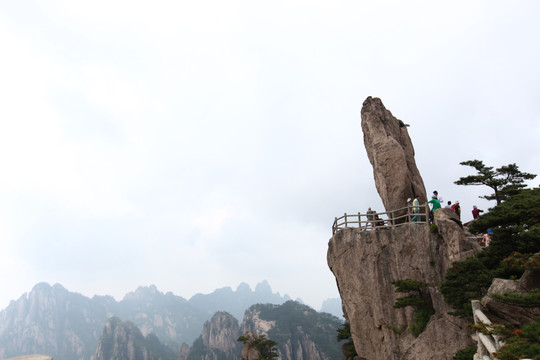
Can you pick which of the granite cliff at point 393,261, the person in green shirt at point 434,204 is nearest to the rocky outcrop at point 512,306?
the granite cliff at point 393,261

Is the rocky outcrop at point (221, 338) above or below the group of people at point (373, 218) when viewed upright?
below

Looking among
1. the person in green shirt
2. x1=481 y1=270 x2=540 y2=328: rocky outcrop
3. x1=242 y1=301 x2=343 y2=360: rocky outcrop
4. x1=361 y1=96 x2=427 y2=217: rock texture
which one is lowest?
x1=242 y1=301 x2=343 y2=360: rocky outcrop

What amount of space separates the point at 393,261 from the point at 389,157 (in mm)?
8685

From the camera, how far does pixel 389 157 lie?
88.6 feet

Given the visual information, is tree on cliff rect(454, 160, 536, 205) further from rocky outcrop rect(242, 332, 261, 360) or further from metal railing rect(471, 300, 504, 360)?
rocky outcrop rect(242, 332, 261, 360)

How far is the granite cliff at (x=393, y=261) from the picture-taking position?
60.5ft

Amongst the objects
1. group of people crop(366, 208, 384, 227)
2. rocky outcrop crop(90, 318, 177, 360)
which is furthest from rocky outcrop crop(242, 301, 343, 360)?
group of people crop(366, 208, 384, 227)

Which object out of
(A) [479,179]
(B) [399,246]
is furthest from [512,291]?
(A) [479,179]

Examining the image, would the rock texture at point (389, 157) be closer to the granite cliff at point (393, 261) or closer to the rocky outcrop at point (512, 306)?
Result: the granite cliff at point (393, 261)

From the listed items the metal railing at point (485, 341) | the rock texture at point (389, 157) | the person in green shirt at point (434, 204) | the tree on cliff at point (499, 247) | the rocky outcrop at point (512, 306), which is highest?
the rock texture at point (389, 157)

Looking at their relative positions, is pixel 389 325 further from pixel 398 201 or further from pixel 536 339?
pixel 536 339

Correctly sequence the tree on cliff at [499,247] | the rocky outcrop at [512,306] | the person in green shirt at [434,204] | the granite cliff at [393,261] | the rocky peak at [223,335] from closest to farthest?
1. the rocky outcrop at [512,306]
2. the tree on cliff at [499,247]
3. the granite cliff at [393,261]
4. the person in green shirt at [434,204]
5. the rocky peak at [223,335]

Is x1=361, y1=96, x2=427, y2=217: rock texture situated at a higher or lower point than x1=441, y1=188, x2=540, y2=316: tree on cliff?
higher

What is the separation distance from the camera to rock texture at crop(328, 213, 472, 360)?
1822cm
